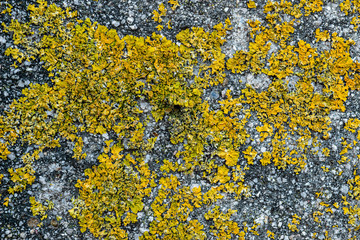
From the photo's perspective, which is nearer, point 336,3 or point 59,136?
point 59,136

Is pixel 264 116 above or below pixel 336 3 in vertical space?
below

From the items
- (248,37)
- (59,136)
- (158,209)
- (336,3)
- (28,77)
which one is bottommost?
(158,209)

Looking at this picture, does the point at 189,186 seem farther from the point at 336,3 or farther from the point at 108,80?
the point at 336,3

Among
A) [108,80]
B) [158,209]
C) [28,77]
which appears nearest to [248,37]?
[108,80]

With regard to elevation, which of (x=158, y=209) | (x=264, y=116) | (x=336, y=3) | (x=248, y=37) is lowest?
(x=158, y=209)

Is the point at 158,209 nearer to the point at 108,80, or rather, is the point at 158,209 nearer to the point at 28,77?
the point at 108,80

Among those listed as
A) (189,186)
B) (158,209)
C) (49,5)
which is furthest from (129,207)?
(49,5)
